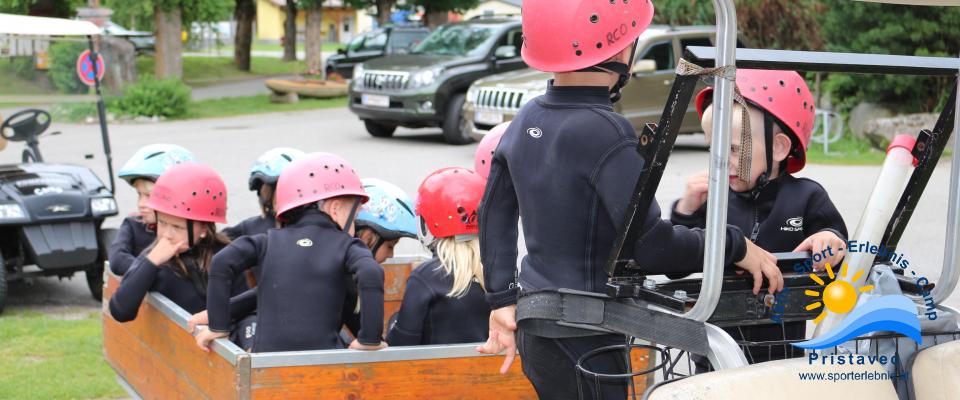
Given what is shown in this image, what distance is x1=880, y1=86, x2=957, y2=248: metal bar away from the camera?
2916 millimetres

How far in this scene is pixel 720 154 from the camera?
7.70 feet

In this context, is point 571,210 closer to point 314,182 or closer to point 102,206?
point 314,182

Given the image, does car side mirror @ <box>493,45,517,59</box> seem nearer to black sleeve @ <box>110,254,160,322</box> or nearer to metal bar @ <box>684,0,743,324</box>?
black sleeve @ <box>110,254,160,322</box>

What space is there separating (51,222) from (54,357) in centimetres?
128

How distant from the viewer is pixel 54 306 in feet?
26.3

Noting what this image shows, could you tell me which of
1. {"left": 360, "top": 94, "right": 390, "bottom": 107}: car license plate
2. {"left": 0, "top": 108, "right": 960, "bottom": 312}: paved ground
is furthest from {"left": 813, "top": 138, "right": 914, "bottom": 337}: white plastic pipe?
{"left": 360, "top": 94, "right": 390, "bottom": 107}: car license plate

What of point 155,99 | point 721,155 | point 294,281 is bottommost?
point 155,99

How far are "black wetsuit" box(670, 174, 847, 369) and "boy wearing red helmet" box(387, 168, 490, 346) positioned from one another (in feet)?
2.96

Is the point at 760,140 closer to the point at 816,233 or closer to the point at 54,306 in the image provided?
the point at 816,233

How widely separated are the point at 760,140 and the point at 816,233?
0.32 m

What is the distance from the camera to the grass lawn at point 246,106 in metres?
24.3

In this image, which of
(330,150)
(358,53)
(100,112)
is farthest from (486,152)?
(358,53)

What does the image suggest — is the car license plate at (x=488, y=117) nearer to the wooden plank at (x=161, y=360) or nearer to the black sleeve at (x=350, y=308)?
the wooden plank at (x=161, y=360)

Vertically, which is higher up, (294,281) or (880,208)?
(880,208)
